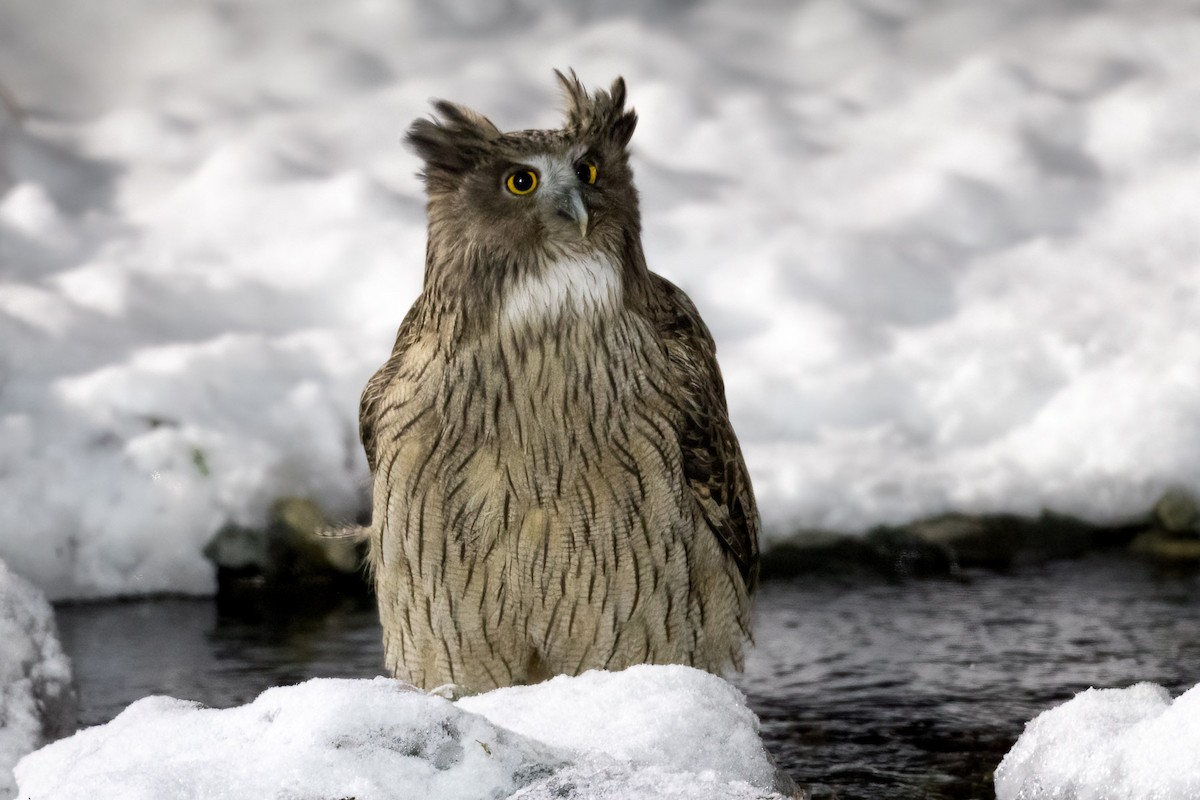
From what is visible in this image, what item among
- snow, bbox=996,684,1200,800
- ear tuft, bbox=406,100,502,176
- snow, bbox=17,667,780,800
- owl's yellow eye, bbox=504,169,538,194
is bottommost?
snow, bbox=996,684,1200,800

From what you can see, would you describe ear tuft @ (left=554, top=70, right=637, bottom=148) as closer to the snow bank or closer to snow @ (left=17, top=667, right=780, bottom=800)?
snow @ (left=17, top=667, right=780, bottom=800)

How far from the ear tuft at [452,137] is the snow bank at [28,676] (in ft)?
4.77

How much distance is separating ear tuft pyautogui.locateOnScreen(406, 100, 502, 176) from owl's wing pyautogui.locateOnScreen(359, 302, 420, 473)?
472 mm

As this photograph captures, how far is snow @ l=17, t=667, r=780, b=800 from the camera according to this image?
2238 mm

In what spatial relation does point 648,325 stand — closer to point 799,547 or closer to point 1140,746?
point 1140,746

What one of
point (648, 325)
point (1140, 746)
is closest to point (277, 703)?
point (648, 325)

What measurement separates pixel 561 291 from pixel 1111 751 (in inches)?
64.5

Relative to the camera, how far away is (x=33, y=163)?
28.6ft

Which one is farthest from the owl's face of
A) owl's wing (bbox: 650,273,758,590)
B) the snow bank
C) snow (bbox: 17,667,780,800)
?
the snow bank

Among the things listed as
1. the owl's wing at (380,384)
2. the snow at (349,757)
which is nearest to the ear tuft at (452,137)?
the owl's wing at (380,384)

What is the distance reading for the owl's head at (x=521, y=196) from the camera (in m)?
3.29

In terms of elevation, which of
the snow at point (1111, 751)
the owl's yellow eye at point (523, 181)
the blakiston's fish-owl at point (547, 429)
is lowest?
the snow at point (1111, 751)

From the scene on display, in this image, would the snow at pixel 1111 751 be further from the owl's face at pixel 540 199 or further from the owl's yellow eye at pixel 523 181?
the owl's yellow eye at pixel 523 181

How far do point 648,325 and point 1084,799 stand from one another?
4.98ft
